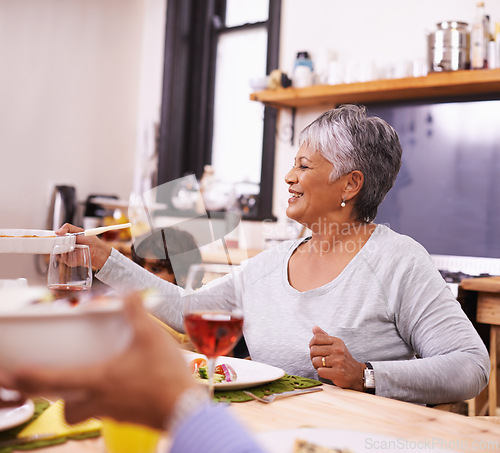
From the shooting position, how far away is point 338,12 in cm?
346

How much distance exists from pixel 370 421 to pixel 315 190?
2.72ft

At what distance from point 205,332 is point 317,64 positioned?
2871 millimetres

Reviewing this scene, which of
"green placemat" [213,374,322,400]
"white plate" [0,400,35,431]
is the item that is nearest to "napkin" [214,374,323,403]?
"green placemat" [213,374,322,400]

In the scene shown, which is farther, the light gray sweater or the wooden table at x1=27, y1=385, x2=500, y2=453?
the light gray sweater

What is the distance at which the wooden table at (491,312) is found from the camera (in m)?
2.29

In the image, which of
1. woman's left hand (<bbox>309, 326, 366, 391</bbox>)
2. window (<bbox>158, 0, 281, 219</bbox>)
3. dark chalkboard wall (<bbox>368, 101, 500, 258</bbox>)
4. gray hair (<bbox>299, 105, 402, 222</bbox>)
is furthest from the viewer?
window (<bbox>158, 0, 281, 219</bbox>)

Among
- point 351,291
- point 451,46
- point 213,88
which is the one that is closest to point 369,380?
point 351,291

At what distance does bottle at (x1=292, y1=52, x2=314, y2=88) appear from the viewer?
10.7 ft

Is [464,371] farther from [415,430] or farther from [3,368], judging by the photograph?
[3,368]

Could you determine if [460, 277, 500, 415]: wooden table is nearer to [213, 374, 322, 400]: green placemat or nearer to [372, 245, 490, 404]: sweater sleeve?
[372, 245, 490, 404]: sweater sleeve

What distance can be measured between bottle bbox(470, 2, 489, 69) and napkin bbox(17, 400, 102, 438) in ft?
8.22

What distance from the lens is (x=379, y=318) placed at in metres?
1.34

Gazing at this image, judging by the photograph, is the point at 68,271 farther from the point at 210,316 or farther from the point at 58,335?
the point at 58,335

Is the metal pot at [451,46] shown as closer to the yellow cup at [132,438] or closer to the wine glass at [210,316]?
the wine glass at [210,316]
